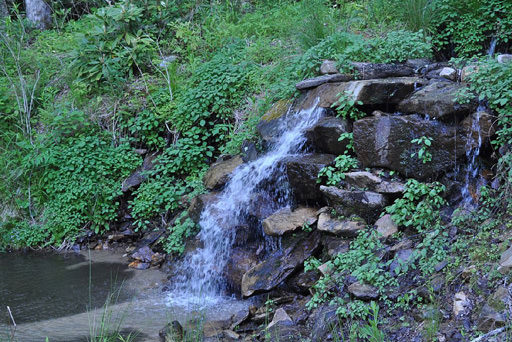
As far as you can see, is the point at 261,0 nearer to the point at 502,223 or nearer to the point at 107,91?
the point at 107,91

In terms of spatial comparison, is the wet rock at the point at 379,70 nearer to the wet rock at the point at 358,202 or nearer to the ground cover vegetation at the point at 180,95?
the ground cover vegetation at the point at 180,95

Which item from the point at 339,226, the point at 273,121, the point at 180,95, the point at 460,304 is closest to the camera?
the point at 460,304

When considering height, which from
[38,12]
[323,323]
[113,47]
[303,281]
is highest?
[38,12]

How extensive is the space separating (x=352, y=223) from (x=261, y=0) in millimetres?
7499

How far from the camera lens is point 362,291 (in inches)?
179

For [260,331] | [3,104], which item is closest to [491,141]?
[260,331]

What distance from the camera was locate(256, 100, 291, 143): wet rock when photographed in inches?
278

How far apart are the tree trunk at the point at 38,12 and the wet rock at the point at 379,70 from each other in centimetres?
917

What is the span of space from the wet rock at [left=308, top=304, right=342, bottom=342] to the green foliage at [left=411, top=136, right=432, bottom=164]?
189 cm

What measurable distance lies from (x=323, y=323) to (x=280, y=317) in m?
0.55

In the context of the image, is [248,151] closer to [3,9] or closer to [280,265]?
[280,265]

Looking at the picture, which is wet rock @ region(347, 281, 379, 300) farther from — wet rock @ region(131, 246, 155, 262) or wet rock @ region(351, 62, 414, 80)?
wet rock @ region(131, 246, 155, 262)

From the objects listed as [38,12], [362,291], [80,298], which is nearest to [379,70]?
[362,291]

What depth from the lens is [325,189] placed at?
5.80 meters
